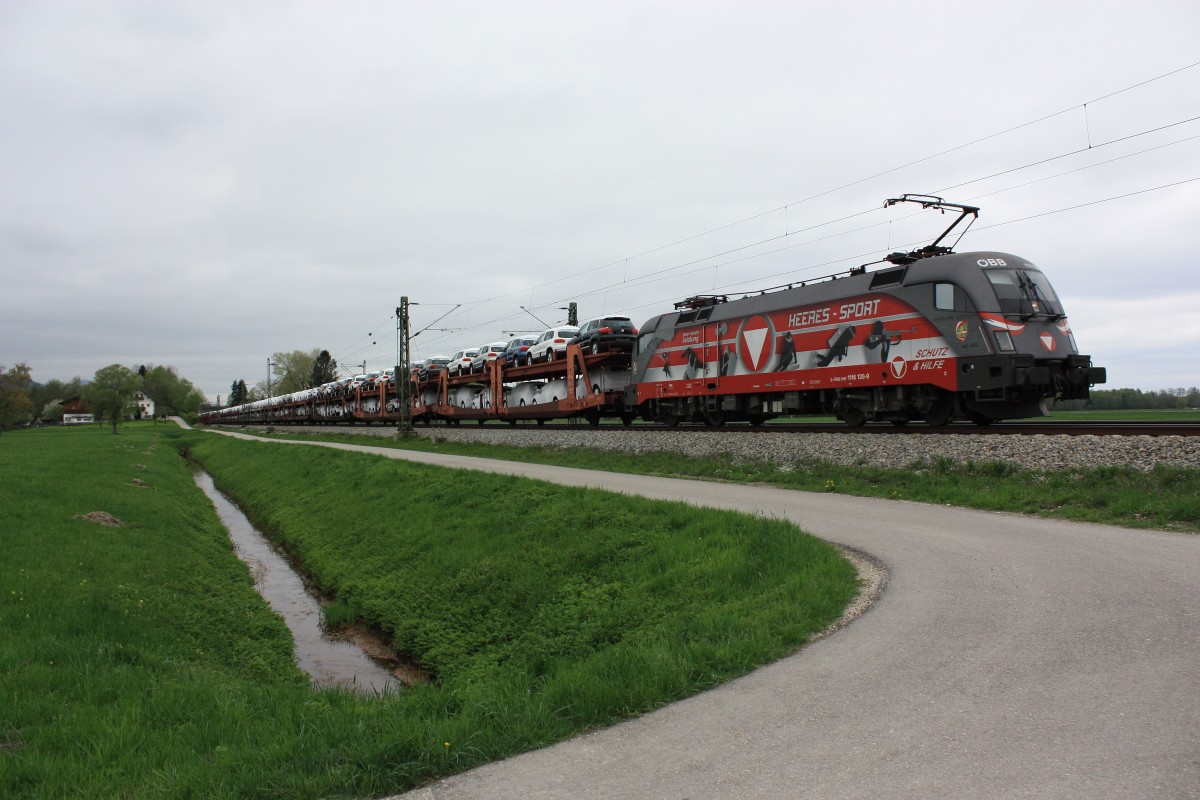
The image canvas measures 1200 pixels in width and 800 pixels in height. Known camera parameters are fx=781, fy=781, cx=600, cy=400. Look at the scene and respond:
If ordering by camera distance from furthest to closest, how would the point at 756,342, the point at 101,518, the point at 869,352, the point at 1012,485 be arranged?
the point at 756,342 → the point at 869,352 → the point at 101,518 → the point at 1012,485

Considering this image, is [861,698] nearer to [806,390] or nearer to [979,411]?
[979,411]

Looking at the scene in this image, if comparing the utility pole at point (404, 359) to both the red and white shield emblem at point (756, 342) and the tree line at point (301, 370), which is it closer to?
the red and white shield emblem at point (756, 342)

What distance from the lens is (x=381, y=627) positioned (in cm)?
1235

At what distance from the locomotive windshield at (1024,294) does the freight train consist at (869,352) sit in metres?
0.03

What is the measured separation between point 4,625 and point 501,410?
101 feet

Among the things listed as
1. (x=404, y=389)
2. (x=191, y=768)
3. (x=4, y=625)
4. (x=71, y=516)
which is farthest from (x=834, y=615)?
(x=404, y=389)

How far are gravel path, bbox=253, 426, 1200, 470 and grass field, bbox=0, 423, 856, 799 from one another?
5607 millimetres

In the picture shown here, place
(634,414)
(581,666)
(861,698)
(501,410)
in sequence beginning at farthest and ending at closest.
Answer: (501,410), (634,414), (581,666), (861,698)

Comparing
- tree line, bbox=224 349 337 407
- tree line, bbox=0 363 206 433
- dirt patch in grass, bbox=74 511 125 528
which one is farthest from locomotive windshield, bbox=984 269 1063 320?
tree line, bbox=224 349 337 407

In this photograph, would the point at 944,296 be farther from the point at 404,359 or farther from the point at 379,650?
the point at 404,359

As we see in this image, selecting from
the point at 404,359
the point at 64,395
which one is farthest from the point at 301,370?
the point at 404,359

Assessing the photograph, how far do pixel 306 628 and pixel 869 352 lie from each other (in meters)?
13.2

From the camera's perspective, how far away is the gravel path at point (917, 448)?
12062 mm

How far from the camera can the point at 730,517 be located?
10438 mm
